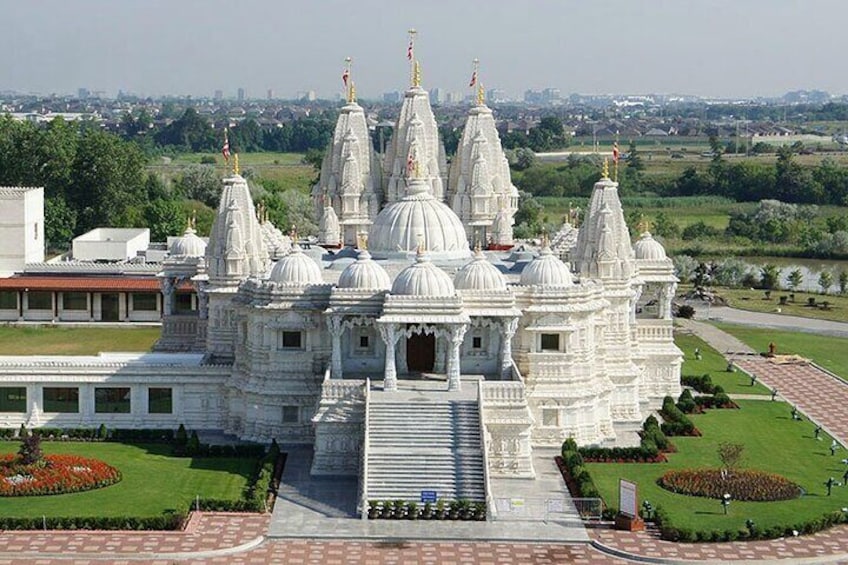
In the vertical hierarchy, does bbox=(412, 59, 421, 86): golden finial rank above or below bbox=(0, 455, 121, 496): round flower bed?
above

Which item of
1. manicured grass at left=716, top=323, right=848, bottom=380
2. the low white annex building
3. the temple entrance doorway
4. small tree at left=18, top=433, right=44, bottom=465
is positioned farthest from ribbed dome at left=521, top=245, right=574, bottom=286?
manicured grass at left=716, top=323, right=848, bottom=380

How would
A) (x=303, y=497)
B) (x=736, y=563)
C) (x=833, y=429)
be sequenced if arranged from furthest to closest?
(x=833, y=429), (x=303, y=497), (x=736, y=563)

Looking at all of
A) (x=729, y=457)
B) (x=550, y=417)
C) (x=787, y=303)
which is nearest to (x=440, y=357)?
(x=550, y=417)

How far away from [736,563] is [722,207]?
351ft

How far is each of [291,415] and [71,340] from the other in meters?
25.3

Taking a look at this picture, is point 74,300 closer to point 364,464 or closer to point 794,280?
point 364,464

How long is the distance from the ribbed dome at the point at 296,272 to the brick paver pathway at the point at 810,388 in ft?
64.9

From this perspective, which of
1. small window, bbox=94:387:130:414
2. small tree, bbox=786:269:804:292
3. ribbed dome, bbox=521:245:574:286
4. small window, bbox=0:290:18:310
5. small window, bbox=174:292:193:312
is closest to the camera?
ribbed dome, bbox=521:245:574:286

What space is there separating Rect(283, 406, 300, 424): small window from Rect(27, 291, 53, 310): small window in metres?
31.4

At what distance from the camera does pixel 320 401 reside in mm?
47094

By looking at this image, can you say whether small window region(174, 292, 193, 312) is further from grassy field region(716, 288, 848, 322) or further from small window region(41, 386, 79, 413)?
grassy field region(716, 288, 848, 322)

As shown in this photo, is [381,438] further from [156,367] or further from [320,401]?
[156,367]

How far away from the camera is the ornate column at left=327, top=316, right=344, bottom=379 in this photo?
4888 centimetres

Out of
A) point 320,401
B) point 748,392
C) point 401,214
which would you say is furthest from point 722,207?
point 320,401
